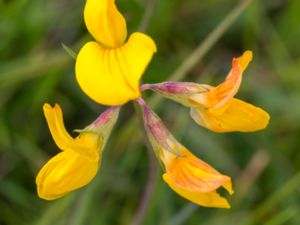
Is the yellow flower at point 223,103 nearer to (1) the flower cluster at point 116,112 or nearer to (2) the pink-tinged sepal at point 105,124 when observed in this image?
(1) the flower cluster at point 116,112

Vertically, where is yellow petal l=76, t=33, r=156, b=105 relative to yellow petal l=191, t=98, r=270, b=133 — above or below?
above

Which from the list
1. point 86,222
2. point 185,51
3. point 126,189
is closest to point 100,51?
point 86,222

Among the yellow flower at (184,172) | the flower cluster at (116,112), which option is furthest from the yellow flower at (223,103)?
the yellow flower at (184,172)

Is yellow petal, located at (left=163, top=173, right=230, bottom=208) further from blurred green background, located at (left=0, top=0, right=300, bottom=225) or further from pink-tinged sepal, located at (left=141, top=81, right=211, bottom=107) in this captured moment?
blurred green background, located at (left=0, top=0, right=300, bottom=225)

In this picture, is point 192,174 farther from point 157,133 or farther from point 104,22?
point 104,22

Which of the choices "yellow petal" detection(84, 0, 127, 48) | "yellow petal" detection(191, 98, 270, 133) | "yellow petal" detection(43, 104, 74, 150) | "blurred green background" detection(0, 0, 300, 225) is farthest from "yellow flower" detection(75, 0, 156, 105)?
"blurred green background" detection(0, 0, 300, 225)

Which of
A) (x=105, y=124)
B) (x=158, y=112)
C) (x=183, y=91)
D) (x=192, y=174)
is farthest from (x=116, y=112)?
(x=158, y=112)

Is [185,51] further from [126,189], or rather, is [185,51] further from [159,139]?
[159,139]
